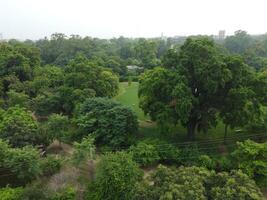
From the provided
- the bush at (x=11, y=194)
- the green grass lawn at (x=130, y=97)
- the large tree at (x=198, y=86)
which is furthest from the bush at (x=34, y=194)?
the green grass lawn at (x=130, y=97)

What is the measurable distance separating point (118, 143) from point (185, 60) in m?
6.37

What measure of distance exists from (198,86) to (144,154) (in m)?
5.13

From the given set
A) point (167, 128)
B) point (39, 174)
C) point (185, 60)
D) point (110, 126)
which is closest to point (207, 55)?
point (185, 60)

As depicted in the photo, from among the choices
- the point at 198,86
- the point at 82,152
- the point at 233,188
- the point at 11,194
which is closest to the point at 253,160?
the point at 233,188

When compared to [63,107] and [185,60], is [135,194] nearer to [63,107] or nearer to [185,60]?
[185,60]

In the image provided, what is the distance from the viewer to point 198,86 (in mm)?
14828

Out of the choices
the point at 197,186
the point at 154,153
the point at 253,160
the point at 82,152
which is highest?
the point at 197,186

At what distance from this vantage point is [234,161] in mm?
13234

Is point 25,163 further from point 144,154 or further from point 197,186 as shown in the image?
point 197,186

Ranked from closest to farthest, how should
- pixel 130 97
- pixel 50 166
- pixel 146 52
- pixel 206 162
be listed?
pixel 50 166
pixel 206 162
pixel 130 97
pixel 146 52

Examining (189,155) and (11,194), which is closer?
(11,194)

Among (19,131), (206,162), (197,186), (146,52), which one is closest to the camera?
(197,186)

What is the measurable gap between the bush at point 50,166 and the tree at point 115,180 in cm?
272

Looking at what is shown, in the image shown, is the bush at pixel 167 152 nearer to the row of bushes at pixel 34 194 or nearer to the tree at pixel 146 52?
the row of bushes at pixel 34 194
